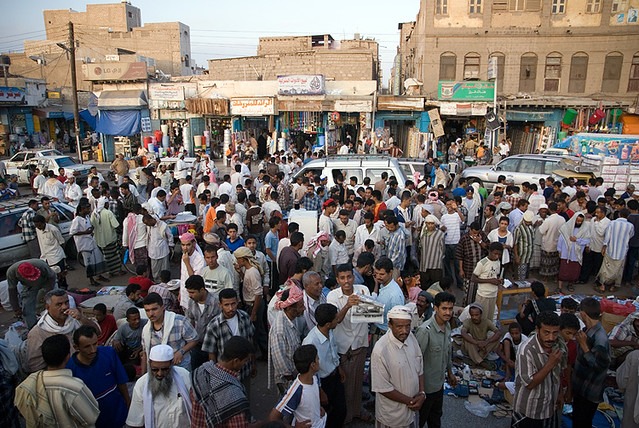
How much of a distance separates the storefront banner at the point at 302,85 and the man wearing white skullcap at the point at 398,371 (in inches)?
774

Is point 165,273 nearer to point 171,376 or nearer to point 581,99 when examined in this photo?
point 171,376

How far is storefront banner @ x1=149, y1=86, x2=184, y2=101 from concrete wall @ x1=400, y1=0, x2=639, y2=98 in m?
12.9

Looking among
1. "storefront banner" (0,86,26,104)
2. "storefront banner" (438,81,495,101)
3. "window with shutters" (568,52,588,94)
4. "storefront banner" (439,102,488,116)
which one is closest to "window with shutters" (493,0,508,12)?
"window with shutters" (568,52,588,94)

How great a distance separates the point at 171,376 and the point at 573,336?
348 centimetres

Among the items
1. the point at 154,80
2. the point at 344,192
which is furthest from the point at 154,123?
the point at 344,192

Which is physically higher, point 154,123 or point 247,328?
point 154,123

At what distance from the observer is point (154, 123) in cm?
2588

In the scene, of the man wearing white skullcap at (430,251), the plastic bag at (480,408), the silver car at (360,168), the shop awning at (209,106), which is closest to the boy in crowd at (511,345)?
the plastic bag at (480,408)

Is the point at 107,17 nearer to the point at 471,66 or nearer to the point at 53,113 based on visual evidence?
the point at 53,113

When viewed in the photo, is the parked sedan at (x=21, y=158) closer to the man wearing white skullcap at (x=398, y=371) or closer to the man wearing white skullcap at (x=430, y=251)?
the man wearing white skullcap at (x=430, y=251)

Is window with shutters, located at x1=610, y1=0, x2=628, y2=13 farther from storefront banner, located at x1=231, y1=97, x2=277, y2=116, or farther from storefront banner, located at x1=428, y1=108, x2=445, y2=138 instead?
storefront banner, located at x1=231, y1=97, x2=277, y2=116

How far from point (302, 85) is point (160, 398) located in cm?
2033

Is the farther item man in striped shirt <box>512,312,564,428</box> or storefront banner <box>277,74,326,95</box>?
storefront banner <box>277,74,326,95</box>

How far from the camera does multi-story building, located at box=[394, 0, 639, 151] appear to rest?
23.1m
